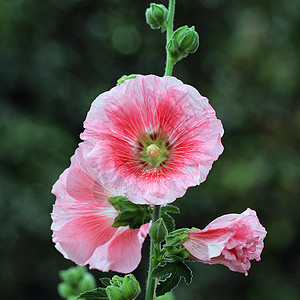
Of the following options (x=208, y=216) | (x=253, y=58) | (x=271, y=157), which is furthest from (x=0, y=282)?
(x=253, y=58)

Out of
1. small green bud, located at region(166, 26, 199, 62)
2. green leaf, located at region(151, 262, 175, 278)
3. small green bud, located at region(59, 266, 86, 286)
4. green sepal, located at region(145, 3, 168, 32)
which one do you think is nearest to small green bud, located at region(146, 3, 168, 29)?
green sepal, located at region(145, 3, 168, 32)

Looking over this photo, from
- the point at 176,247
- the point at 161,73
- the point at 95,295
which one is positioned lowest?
the point at 161,73

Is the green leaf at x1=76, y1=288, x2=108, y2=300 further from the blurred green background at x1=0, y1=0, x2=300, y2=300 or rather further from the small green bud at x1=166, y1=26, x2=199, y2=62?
the blurred green background at x1=0, y1=0, x2=300, y2=300

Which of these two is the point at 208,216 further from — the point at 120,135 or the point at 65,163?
the point at 120,135

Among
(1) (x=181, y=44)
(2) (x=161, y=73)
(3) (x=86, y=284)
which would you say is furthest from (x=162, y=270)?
(2) (x=161, y=73)

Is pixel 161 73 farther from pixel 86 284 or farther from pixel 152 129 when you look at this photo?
pixel 152 129
